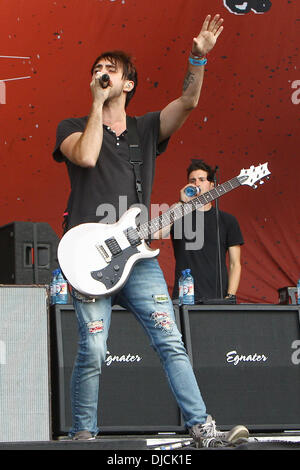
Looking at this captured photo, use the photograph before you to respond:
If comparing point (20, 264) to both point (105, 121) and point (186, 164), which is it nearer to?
point (105, 121)

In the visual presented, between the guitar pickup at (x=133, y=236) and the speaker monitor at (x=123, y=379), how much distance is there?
1175 millimetres

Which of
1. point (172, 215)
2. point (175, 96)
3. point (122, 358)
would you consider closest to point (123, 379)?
point (122, 358)

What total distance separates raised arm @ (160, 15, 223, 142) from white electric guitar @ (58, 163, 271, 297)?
426mm

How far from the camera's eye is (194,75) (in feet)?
10.8

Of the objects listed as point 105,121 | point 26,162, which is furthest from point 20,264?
point 26,162

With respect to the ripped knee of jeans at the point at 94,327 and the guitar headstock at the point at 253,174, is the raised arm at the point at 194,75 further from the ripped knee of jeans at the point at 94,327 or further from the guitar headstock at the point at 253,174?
the guitar headstock at the point at 253,174

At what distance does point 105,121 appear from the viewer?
343 cm

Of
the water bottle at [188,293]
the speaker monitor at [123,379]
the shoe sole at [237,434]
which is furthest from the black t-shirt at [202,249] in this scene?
the shoe sole at [237,434]

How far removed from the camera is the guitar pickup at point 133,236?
3.27 metres

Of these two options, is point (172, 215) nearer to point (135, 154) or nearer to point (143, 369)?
point (135, 154)

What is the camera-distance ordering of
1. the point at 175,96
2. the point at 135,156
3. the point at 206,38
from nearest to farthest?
1. the point at 206,38
2. the point at 135,156
3. the point at 175,96

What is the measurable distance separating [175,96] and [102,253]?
4039 mm

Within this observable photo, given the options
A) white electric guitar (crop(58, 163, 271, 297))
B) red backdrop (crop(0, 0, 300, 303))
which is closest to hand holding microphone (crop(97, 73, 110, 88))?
white electric guitar (crop(58, 163, 271, 297))
